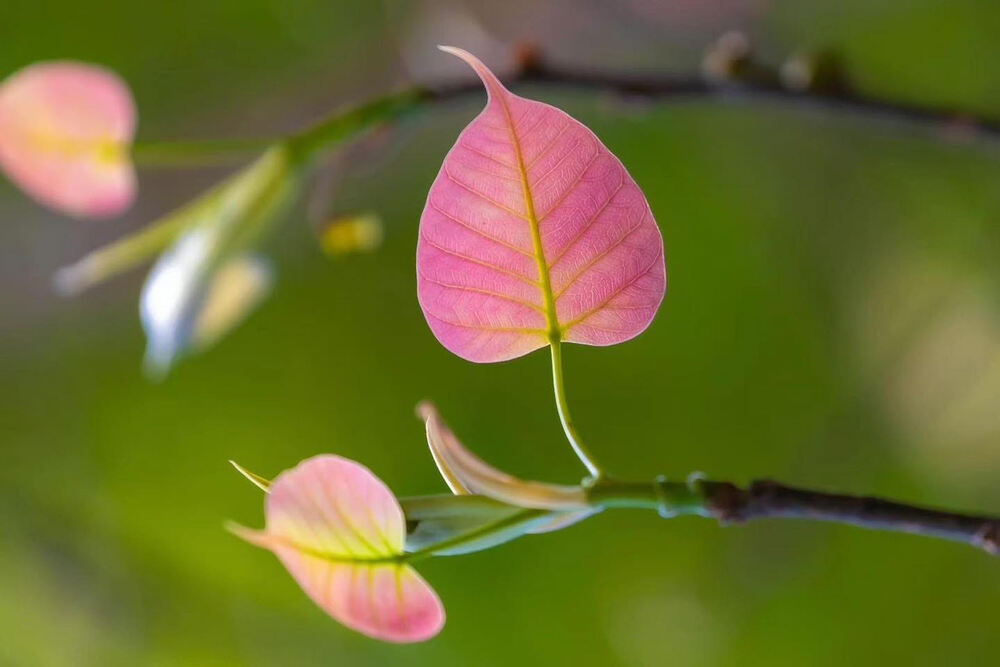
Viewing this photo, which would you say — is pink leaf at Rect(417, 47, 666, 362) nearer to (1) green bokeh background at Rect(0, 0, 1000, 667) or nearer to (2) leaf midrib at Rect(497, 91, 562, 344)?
(2) leaf midrib at Rect(497, 91, 562, 344)

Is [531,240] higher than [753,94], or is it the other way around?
[753,94]

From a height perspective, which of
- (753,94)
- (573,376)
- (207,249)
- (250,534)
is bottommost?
(250,534)

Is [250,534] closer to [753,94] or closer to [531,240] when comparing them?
[531,240]

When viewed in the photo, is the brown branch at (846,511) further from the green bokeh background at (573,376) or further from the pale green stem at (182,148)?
the green bokeh background at (573,376)

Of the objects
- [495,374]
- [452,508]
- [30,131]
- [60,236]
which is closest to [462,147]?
[452,508]

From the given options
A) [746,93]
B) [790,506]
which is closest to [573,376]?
[746,93]

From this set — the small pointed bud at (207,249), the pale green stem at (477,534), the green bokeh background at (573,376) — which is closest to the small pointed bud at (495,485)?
the pale green stem at (477,534)

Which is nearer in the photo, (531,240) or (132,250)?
(531,240)
